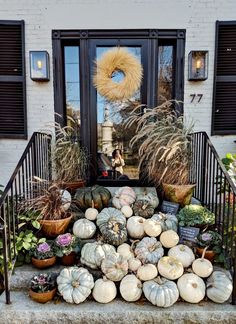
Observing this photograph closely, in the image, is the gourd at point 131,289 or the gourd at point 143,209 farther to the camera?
the gourd at point 143,209

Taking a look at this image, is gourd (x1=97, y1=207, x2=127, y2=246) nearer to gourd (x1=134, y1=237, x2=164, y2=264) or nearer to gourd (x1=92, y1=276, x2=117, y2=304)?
gourd (x1=134, y1=237, x2=164, y2=264)

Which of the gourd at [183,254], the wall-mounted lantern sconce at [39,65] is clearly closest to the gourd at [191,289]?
the gourd at [183,254]

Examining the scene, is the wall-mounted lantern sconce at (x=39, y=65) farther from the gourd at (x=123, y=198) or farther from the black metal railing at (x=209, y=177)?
the black metal railing at (x=209, y=177)

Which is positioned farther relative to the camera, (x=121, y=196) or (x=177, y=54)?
(x=177, y=54)

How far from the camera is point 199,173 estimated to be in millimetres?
3125

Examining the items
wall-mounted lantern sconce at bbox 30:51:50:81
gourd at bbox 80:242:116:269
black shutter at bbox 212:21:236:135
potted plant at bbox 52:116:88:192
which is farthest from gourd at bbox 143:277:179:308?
wall-mounted lantern sconce at bbox 30:51:50:81

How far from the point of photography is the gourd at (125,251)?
2250 millimetres

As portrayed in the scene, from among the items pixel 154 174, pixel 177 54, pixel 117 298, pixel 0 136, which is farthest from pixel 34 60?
pixel 117 298

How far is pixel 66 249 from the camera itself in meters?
2.28

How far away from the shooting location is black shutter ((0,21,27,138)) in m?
3.38

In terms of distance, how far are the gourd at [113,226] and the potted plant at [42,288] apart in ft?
1.82

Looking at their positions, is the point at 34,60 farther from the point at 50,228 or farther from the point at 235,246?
the point at 235,246

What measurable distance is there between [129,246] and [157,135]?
1.17 metres

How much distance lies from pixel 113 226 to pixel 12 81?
7.47 feet
